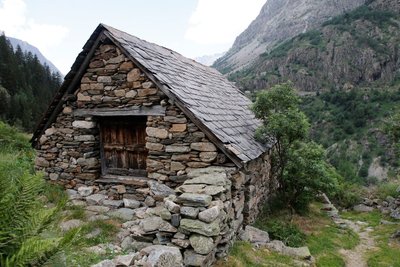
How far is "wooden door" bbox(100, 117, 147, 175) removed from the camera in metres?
7.58

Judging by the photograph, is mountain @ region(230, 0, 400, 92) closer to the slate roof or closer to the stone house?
the slate roof

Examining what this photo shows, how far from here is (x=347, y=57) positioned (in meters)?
57.9

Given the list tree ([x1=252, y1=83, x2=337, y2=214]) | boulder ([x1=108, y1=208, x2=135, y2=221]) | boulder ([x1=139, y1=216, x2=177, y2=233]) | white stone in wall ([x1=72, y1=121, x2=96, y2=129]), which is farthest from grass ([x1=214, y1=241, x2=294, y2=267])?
white stone in wall ([x1=72, y1=121, x2=96, y2=129])

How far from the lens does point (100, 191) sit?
772 centimetres

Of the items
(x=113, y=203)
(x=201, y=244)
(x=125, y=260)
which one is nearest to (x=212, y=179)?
(x=201, y=244)

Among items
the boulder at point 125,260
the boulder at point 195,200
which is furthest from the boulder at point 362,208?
the boulder at point 125,260

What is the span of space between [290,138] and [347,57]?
5640 centimetres

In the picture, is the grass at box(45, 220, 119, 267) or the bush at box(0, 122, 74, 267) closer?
the bush at box(0, 122, 74, 267)

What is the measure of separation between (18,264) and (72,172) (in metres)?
6.40

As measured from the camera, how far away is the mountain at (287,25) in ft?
320

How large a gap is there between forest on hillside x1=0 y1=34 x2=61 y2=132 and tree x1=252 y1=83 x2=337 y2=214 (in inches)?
715

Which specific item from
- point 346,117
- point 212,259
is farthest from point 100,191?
point 346,117

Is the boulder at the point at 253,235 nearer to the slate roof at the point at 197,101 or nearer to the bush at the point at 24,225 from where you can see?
the slate roof at the point at 197,101

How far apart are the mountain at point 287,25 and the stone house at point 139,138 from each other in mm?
78152
